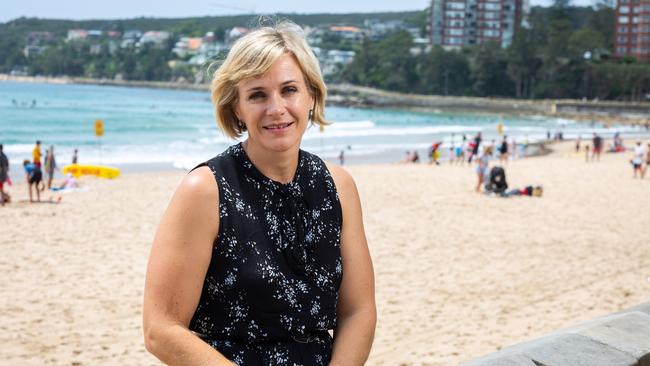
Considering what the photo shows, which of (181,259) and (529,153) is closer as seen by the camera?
(181,259)

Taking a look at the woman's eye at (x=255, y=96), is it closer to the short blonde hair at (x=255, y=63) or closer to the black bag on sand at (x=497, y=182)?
the short blonde hair at (x=255, y=63)

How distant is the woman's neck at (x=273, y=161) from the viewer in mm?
1958

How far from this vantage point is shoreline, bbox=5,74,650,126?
7894cm

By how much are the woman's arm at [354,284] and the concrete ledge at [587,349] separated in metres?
0.41

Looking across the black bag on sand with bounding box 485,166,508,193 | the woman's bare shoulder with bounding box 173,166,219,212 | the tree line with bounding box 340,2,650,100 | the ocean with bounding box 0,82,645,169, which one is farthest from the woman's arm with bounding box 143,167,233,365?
the tree line with bounding box 340,2,650,100

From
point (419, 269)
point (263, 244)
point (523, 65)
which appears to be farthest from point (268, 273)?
point (523, 65)

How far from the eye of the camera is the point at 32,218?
13.7 m

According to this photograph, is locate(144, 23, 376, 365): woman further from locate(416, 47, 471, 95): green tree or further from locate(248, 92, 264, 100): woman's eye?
locate(416, 47, 471, 95): green tree

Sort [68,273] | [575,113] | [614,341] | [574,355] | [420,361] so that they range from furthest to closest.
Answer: [575,113] < [68,273] < [420,361] < [614,341] < [574,355]

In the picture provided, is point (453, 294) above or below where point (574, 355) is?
below

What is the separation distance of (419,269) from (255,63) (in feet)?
25.9

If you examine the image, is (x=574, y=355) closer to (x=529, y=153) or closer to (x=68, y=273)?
(x=68, y=273)

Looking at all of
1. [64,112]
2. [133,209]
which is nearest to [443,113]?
[64,112]

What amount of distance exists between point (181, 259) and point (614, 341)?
1.61 metres
